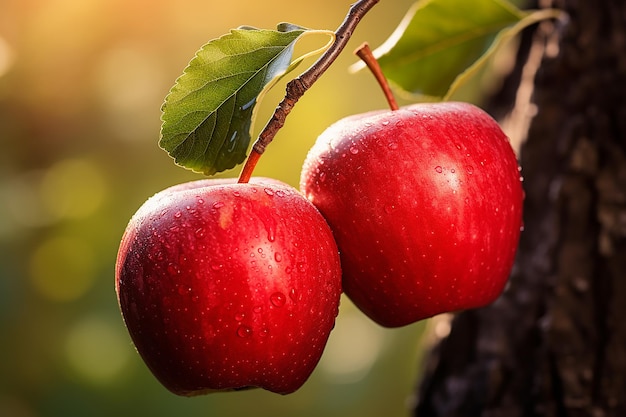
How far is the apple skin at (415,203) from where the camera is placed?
1.75ft

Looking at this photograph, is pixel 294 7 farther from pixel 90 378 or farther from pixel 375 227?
pixel 375 227

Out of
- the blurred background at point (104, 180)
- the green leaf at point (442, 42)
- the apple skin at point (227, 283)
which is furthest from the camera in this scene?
the blurred background at point (104, 180)

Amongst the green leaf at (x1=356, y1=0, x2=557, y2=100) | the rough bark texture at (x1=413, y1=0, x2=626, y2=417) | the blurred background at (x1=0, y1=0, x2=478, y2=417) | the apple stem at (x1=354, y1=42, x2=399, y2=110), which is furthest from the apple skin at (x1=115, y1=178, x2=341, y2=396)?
the blurred background at (x1=0, y1=0, x2=478, y2=417)

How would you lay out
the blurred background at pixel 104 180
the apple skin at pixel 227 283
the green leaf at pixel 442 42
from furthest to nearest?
the blurred background at pixel 104 180 < the green leaf at pixel 442 42 < the apple skin at pixel 227 283

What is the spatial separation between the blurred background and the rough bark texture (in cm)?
63

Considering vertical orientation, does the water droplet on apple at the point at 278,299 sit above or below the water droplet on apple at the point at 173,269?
below

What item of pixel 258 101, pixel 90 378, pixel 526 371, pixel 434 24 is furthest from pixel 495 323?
pixel 90 378

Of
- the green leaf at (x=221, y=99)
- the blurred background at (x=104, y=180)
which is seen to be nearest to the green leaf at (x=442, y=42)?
the green leaf at (x=221, y=99)

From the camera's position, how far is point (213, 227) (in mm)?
492

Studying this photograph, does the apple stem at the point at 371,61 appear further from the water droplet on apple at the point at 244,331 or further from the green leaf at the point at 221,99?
the water droplet on apple at the point at 244,331

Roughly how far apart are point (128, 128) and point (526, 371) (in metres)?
0.97

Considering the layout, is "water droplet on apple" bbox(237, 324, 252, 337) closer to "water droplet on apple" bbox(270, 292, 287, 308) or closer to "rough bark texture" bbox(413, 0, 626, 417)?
"water droplet on apple" bbox(270, 292, 287, 308)

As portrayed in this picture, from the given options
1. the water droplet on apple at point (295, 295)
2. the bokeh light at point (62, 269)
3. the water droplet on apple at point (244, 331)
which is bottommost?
the bokeh light at point (62, 269)

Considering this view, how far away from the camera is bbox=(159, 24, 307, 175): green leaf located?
0.51m
